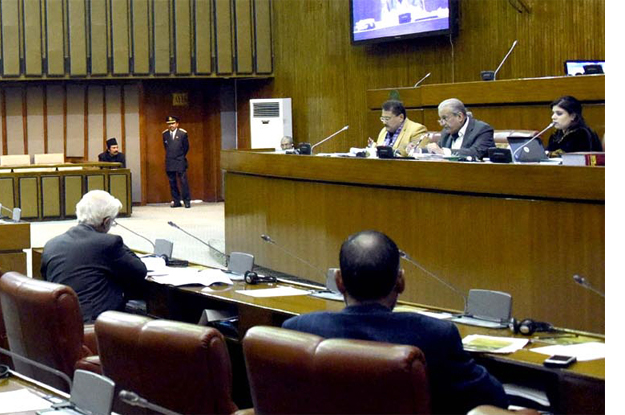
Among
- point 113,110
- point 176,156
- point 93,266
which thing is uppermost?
point 113,110

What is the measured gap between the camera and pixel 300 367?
8.19 feet

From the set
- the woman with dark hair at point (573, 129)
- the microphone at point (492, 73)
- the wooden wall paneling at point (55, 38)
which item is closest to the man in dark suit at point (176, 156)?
the wooden wall paneling at point (55, 38)

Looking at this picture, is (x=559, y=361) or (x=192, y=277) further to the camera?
(x=192, y=277)

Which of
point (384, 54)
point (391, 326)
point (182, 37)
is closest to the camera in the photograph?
point (391, 326)

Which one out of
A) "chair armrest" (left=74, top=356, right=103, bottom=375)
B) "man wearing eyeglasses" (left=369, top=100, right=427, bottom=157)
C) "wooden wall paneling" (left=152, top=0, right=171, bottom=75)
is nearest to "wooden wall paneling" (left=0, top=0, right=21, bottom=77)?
"wooden wall paneling" (left=152, top=0, right=171, bottom=75)

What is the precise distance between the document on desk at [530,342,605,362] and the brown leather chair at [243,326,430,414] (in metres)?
A: 0.91

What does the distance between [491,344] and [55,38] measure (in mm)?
12806

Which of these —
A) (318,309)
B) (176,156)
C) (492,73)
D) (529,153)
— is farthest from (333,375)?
(176,156)

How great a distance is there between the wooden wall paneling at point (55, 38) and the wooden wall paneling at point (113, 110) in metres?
1.37

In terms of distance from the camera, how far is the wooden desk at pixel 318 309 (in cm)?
288

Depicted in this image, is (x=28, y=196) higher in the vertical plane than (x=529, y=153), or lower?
lower

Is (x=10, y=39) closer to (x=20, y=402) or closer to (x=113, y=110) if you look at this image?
(x=113, y=110)

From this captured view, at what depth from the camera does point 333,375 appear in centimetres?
241
